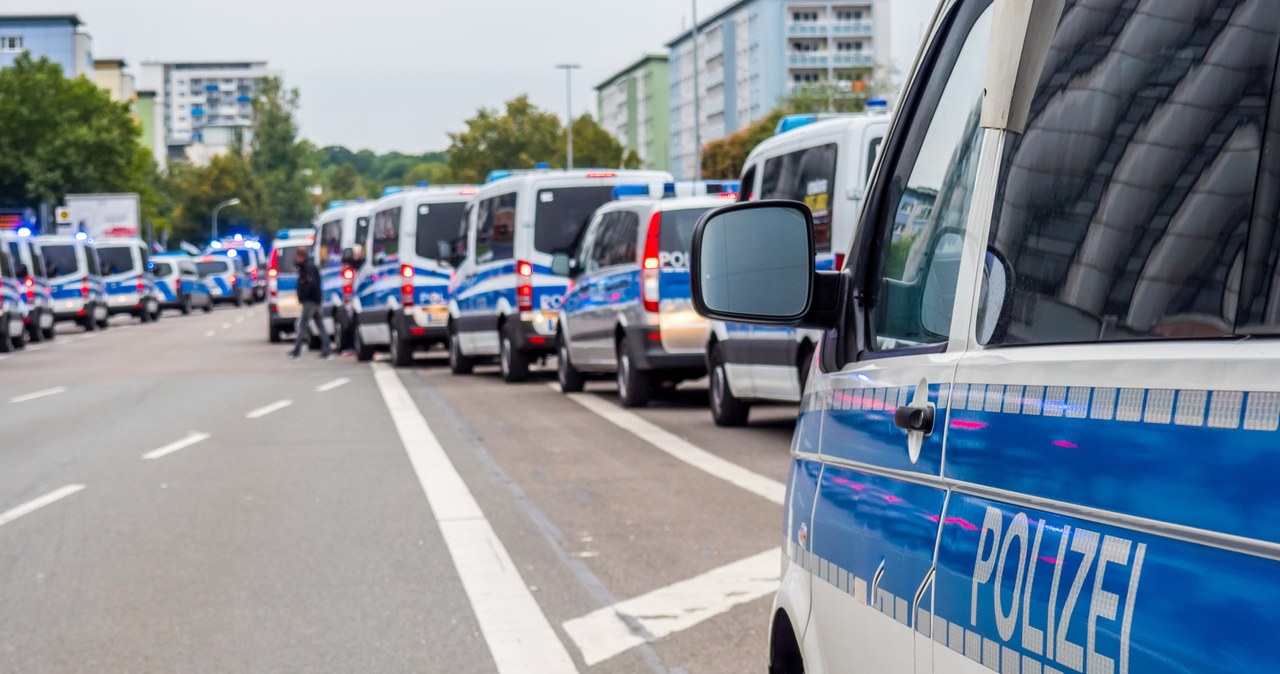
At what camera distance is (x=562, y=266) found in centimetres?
1773

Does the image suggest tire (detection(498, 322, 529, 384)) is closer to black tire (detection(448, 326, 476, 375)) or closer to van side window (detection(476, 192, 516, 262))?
van side window (detection(476, 192, 516, 262))

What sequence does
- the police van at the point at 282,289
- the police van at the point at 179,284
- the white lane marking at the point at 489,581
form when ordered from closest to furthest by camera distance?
the white lane marking at the point at 489,581 < the police van at the point at 282,289 < the police van at the point at 179,284

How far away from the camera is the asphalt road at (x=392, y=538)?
6.01 metres

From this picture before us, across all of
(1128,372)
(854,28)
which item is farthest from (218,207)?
(1128,372)

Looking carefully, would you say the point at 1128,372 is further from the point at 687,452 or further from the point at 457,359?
the point at 457,359

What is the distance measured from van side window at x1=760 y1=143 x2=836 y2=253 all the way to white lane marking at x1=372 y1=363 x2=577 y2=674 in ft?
9.59

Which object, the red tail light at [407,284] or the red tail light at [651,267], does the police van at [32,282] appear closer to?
the red tail light at [407,284]

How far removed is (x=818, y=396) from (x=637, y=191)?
14255mm

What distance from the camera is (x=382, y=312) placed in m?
24.9

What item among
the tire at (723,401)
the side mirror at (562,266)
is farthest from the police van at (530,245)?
the tire at (723,401)

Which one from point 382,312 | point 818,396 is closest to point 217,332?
point 382,312

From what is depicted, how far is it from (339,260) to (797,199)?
1865 centimetres

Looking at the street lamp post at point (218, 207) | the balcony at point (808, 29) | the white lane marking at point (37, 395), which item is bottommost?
the white lane marking at point (37, 395)

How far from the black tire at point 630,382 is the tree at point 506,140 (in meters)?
81.3
